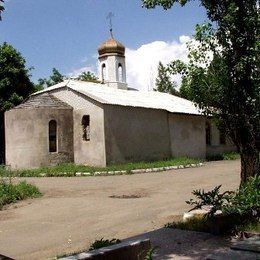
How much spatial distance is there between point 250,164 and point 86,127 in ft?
59.7

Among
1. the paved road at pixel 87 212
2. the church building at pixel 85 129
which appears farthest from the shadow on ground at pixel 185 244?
the church building at pixel 85 129

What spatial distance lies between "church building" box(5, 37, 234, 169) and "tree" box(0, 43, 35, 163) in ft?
12.4

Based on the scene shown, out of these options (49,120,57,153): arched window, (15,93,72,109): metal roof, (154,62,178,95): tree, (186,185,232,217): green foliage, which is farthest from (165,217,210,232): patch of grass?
(154,62,178,95): tree

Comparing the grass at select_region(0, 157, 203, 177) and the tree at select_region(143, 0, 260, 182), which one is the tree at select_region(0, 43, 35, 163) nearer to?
the grass at select_region(0, 157, 203, 177)

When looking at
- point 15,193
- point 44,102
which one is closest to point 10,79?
point 44,102

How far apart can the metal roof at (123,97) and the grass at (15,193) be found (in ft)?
32.5

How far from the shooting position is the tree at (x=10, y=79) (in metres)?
30.4

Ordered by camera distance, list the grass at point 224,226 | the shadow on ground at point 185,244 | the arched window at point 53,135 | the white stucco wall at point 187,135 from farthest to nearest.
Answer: the white stucco wall at point 187,135 < the arched window at point 53,135 < the grass at point 224,226 < the shadow on ground at point 185,244

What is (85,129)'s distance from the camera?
25984 millimetres

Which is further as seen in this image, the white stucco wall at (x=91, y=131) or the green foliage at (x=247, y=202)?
the white stucco wall at (x=91, y=131)

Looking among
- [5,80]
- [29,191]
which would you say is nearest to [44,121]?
[5,80]

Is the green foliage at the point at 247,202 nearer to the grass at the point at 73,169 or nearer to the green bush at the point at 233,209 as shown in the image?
the green bush at the point at 233,209

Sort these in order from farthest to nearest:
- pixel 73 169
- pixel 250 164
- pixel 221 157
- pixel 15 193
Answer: pixel 221 157
pixel 73 169
pixel 15 193
pixel 250 164

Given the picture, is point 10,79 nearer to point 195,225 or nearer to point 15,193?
point 15,193
